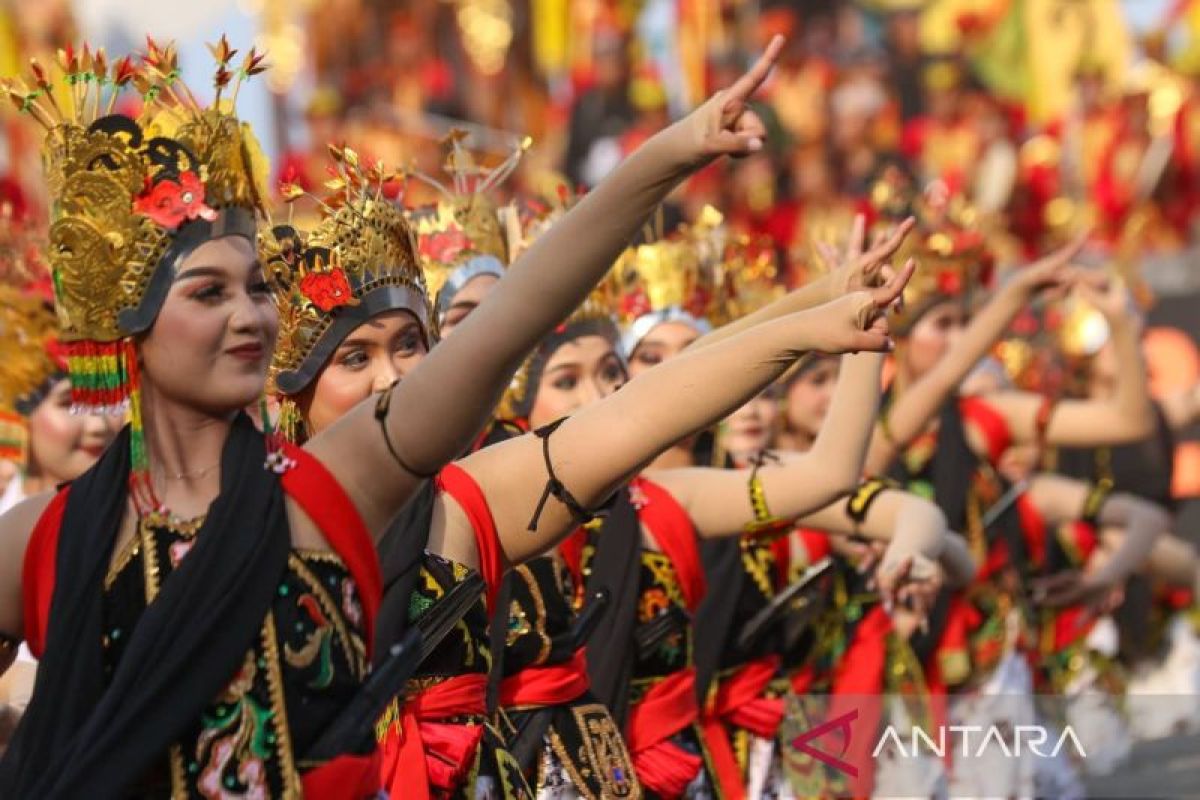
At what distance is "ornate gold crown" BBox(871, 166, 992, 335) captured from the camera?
941 cm

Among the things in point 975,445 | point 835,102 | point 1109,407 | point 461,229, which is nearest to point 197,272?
point 461,229

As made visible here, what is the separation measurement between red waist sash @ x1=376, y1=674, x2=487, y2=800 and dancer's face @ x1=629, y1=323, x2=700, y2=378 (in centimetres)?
265

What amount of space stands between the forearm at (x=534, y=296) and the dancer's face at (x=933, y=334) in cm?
570

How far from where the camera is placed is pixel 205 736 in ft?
12.9

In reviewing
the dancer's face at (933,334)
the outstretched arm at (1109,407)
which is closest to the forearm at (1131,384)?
the outstretched arm at (1109,407)

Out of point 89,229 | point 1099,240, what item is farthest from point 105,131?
point 1099,240

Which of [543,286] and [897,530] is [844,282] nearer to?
[543,286]

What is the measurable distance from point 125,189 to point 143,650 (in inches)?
29.3

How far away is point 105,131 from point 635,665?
2.60 meters

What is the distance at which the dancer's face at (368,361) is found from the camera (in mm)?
5242

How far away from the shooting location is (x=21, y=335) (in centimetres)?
790

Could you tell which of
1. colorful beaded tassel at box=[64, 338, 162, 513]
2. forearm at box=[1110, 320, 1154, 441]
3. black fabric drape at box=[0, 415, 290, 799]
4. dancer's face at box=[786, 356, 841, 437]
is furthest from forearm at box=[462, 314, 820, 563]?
forearm at box=[1110, 320, 1154, 441]

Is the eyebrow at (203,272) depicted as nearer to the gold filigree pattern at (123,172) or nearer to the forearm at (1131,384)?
the gold filigree pattern at (123,172)

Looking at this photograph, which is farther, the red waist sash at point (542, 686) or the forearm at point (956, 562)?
the forearm at point (956, 562)
